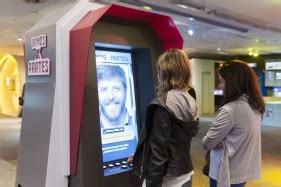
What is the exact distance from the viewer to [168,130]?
1641 millimetres

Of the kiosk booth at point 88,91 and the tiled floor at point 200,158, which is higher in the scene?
the kiosk booth at point 88,91

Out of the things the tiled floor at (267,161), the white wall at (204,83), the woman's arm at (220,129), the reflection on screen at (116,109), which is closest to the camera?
the reflection on screen at (116,109)

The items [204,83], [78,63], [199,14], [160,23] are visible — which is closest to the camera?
[78,63]

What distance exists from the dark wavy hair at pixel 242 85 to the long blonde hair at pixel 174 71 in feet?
2.18

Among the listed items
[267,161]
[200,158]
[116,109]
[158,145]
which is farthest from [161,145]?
[267,161]

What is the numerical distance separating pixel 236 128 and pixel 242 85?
0.30 meters

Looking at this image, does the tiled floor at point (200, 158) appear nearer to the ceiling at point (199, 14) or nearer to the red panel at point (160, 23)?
the ceiling at point (199, 14)

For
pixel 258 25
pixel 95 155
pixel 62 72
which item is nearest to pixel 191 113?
pixel 95 155

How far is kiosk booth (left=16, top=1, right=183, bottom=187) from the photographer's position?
1649 millimetres

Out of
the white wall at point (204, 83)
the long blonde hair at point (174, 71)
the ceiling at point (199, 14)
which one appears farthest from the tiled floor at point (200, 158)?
the white wall at point (204, 83)

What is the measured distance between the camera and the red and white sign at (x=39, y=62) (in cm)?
171

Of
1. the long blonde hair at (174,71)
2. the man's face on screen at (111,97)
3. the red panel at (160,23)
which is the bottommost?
the man's face on screen at (111,97)

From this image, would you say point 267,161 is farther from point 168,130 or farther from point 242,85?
point 168,130

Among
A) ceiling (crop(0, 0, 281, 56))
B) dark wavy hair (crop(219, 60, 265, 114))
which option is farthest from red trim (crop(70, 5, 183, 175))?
ceiling (crop(0, 0, 281, 56))
